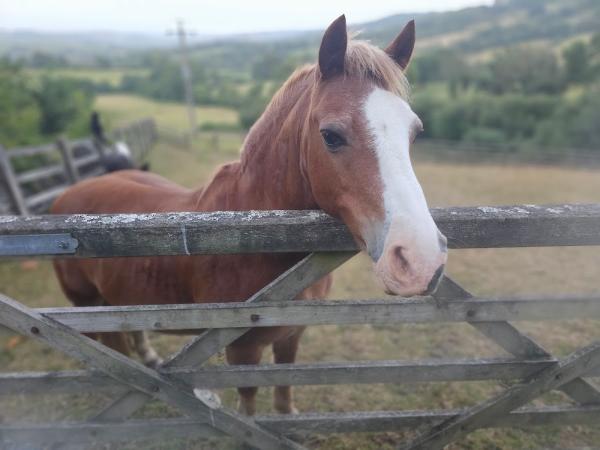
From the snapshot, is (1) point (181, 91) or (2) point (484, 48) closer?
(2) point (484, 48)

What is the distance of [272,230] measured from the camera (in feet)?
5.18

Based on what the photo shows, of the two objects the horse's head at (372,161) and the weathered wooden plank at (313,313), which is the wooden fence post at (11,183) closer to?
the weathered wooden plank at (313,313)

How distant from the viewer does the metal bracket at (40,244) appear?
5.07ft

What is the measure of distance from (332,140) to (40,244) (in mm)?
1223

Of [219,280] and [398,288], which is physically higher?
[398,288]

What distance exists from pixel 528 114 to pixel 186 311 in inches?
1625

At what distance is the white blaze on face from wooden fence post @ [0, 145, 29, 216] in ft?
23.0

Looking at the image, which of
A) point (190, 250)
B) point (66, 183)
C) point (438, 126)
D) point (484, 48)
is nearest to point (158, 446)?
point (190, 250)

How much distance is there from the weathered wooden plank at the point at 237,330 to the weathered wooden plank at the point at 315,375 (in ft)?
0.38

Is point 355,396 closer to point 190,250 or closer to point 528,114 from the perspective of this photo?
point 190,250

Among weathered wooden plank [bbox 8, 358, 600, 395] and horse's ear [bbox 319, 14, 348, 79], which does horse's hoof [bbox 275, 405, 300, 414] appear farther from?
horse's ear [bbox 319, 14, 348, 79]

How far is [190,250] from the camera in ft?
5.26

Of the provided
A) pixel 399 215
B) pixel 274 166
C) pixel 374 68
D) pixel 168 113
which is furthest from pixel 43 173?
pixel 168 113

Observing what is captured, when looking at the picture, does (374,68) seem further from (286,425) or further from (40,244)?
(286,425)
